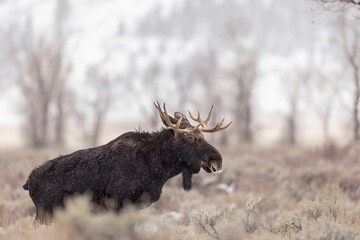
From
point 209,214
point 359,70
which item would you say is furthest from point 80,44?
point 209,214

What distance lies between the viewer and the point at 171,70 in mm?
101125

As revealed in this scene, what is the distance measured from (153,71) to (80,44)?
74.5 metres

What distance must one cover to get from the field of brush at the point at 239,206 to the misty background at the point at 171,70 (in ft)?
12.3

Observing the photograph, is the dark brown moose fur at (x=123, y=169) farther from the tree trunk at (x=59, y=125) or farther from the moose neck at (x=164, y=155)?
the tree trunk at (x=59, y=125)

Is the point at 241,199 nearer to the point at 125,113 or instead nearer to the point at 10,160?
the point at 10,160

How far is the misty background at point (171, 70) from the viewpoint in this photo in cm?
3875

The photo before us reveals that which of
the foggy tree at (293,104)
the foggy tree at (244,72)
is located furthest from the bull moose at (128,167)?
the foggy tree at (293,104)

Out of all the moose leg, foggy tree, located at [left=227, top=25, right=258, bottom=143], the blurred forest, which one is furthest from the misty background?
the moose leg

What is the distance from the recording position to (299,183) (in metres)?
14.8

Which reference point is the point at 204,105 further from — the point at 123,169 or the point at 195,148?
the point at 123,169

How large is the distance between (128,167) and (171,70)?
93990 mm

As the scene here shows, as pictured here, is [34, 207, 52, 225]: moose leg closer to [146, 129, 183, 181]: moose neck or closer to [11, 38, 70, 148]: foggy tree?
[146, 129, 183, 181]: moose neck

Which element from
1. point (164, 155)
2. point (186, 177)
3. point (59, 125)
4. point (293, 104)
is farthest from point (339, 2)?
point (293, 104)

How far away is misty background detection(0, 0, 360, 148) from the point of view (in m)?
38.8
